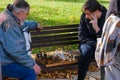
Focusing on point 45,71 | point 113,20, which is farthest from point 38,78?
point 113,20

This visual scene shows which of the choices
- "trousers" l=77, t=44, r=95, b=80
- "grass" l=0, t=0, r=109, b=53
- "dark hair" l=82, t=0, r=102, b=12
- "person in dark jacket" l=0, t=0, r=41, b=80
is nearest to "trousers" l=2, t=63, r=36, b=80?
"person in dark jacket" l=0, t=0, r=41, b=80

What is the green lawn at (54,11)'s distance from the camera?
11422 mm

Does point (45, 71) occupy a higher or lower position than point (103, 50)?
lower

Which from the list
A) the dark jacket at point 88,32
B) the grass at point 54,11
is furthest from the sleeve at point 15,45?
the grass at point 54,11

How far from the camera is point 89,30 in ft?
20.9

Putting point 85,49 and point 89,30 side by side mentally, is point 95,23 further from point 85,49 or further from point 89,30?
point 85,49

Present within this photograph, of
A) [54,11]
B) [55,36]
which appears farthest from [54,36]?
[54,11]

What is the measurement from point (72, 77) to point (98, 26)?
1041mm

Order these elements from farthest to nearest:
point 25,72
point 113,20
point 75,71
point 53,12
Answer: point 53,12 < point 75,71 < point 25,72 < point 113,20

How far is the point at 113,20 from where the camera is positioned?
14.9ft

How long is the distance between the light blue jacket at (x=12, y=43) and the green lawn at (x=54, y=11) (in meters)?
5.76

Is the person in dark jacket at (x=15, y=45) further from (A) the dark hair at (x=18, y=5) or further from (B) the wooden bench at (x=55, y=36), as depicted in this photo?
(B) the wooden bench at (x=55, y=36)

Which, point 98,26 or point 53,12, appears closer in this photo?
point 98,26

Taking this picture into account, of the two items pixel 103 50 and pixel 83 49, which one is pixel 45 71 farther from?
pixel 103 50
